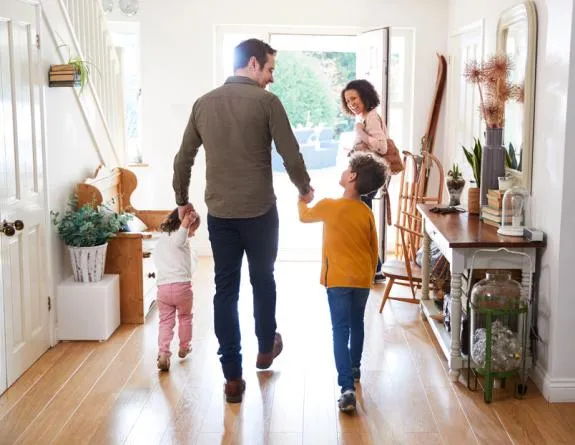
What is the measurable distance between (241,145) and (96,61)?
246cm

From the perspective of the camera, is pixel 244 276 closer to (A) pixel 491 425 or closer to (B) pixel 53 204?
(B) pixel 53 204

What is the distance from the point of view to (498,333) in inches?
154

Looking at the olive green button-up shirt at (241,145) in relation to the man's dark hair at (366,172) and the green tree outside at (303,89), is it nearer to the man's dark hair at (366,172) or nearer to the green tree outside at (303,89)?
the man's dark hair at (366,172)

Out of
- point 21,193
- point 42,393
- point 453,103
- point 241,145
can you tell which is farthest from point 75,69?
point 453,103

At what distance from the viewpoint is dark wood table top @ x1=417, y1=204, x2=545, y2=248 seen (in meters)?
3.88

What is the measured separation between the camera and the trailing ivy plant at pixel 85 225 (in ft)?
15.4

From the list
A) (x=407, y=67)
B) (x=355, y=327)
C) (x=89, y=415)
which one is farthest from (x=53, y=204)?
(x=407, y=67)

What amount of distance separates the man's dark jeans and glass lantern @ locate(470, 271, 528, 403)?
3.28 ft

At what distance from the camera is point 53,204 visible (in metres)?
4.70

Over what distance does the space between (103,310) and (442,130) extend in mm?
3620

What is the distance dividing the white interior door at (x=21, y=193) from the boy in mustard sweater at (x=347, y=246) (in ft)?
4.90

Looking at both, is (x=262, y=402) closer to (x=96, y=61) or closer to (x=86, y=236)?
(x=86, y=236)

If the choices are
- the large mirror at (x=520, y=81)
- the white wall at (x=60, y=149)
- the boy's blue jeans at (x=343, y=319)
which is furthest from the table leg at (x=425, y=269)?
the white wall at (x=60, y=149)

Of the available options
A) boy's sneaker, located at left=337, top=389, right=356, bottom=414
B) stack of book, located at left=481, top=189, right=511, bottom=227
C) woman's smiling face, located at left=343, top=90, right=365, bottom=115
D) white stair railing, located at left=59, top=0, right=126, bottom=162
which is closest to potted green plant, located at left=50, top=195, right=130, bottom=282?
white stair railing, located at left=59, top=0, right=126, bottom=162
